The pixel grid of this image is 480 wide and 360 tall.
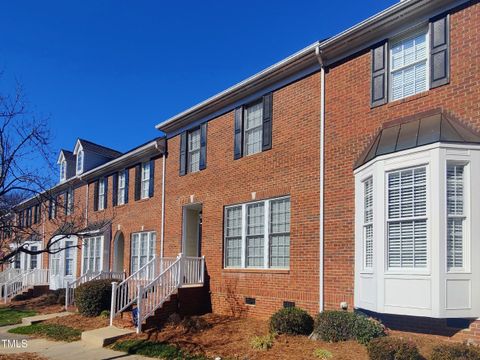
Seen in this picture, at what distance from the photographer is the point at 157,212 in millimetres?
20484

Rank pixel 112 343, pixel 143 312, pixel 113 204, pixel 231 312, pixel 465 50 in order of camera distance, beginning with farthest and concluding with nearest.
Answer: pixel 113 204 → pixel 231 312 → pixel 143 312 → pixel 112 343 → pixel 465 50

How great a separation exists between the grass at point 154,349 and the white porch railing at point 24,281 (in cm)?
1755

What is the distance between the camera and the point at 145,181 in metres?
22.1

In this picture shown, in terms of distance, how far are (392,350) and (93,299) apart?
11707 millimetres

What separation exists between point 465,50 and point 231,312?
31.7 feet

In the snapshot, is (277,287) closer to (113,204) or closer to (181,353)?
(181,353)

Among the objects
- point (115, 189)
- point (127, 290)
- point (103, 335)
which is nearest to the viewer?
point (103, 335)

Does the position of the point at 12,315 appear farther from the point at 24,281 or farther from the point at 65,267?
the point at 24,281

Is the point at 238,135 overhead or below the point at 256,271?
overhead

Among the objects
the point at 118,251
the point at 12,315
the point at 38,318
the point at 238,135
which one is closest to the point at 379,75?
the point at 238,135

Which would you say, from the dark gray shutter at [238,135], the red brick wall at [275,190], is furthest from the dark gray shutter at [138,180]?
the dark gray shutter at [238,135]

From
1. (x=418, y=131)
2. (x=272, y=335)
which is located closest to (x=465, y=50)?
(x=418, y=131)

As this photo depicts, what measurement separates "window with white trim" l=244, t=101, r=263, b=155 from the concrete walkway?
6936 millimetres

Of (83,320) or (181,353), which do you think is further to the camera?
(83,320)
